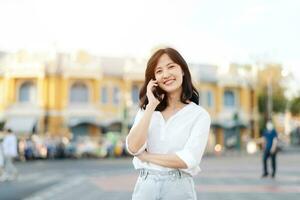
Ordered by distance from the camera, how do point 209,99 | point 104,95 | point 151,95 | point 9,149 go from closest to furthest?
point 151,95, point 9,149, point 104,95, point 209,99

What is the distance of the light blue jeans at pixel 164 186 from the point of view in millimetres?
2902

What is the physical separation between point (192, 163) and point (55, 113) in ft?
132

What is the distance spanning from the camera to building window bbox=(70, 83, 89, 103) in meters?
43.0

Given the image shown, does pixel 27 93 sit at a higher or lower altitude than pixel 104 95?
higher

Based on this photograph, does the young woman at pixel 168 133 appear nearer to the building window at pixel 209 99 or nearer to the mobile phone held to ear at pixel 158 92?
the mobile phone held to ear at pixel 158 92

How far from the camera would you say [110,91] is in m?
44.2

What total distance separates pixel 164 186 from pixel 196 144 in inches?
11.2

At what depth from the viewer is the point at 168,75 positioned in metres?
3.03

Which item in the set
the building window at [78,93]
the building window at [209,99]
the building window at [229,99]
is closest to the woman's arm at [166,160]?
the building window at [78,93]

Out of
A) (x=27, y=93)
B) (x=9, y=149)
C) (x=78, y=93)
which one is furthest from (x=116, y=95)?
(x=9, y=149)

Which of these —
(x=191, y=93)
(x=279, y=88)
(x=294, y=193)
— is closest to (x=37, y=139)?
(x=294, y=193)

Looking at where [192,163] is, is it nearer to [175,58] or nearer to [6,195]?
[175,58]

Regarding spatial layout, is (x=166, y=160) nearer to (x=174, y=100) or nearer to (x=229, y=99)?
(x=174, y=100)

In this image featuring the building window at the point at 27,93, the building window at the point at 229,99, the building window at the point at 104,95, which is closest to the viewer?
the building window at the point at 27,93
